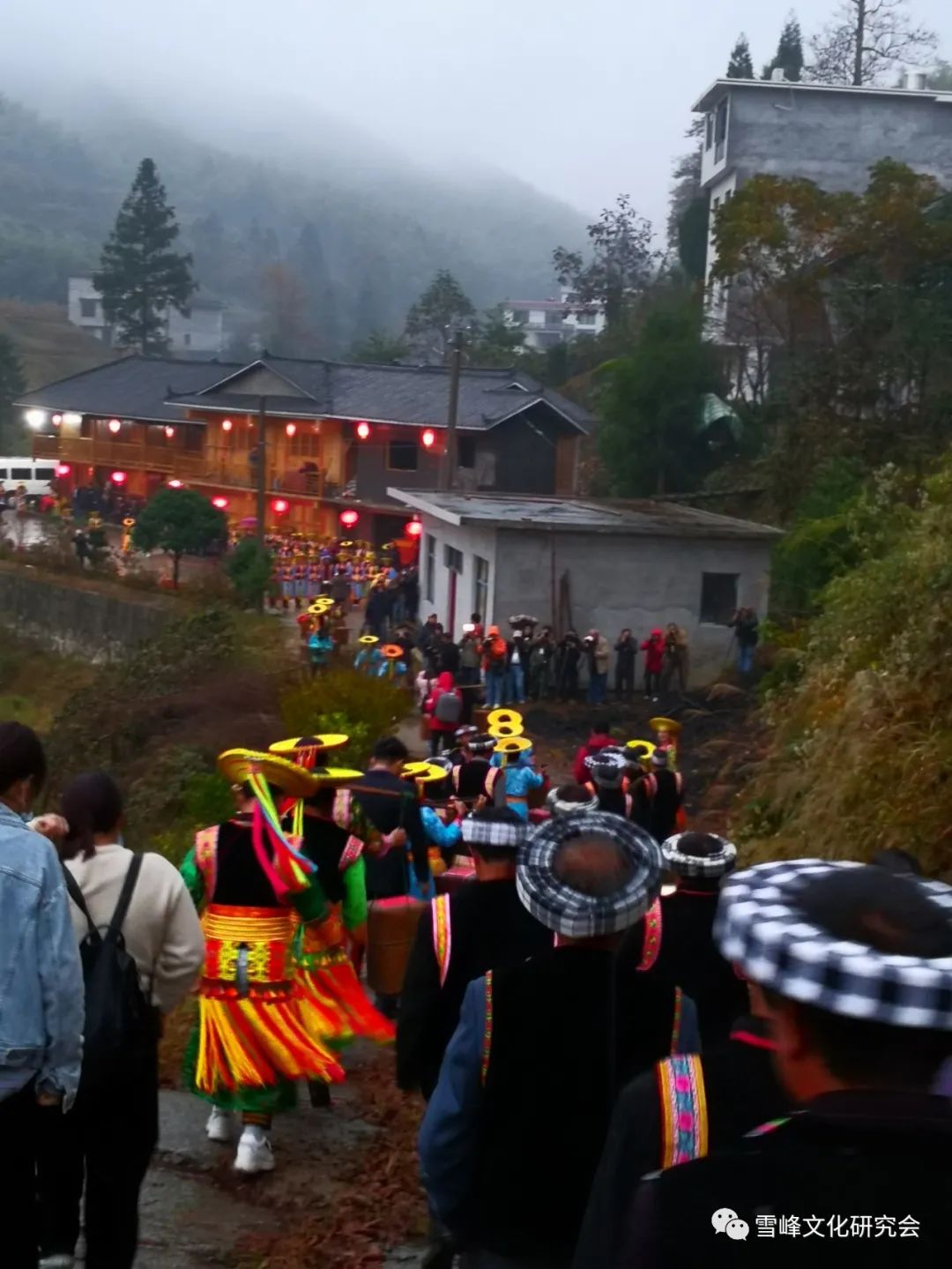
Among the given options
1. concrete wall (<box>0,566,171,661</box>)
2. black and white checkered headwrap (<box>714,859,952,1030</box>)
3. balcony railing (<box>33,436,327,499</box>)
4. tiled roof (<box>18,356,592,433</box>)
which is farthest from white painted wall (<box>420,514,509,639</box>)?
black and white checkered headwrap (<box>714,859,952,1030</box>)

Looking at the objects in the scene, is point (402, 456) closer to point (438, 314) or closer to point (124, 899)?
point (438, 314)

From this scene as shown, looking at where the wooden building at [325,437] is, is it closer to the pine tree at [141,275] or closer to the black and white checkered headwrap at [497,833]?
the pine tree at [141,275]

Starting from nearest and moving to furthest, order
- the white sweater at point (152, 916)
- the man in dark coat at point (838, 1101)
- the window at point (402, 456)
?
the man in dark coat at point (838, 1101), the white sweater at point (152, 916), the window at point (402, 456)

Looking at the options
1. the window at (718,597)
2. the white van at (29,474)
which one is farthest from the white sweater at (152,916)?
the white van at (29,474)

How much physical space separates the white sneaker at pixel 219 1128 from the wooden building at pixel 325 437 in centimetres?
3146

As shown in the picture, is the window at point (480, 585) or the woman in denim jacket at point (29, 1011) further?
the window at point (480, 585)

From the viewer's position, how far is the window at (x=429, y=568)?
28.6m

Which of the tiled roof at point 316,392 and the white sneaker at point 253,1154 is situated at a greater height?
the tiled roof at point 316,392

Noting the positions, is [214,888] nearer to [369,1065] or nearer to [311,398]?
[369,1065]

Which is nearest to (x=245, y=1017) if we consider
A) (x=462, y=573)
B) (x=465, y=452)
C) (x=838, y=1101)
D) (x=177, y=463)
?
(x=838, y=1101)

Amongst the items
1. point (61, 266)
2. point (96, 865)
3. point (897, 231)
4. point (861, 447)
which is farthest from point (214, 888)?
point (61, 266)

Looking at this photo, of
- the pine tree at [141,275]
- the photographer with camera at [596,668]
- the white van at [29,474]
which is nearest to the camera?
the photographer with camera at [596,668]

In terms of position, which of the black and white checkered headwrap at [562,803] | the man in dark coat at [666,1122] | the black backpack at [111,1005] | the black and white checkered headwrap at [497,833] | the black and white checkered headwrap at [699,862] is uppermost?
the man in dark coat at [666,1122]

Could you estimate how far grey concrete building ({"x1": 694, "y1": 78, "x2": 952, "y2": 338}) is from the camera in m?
40.7
